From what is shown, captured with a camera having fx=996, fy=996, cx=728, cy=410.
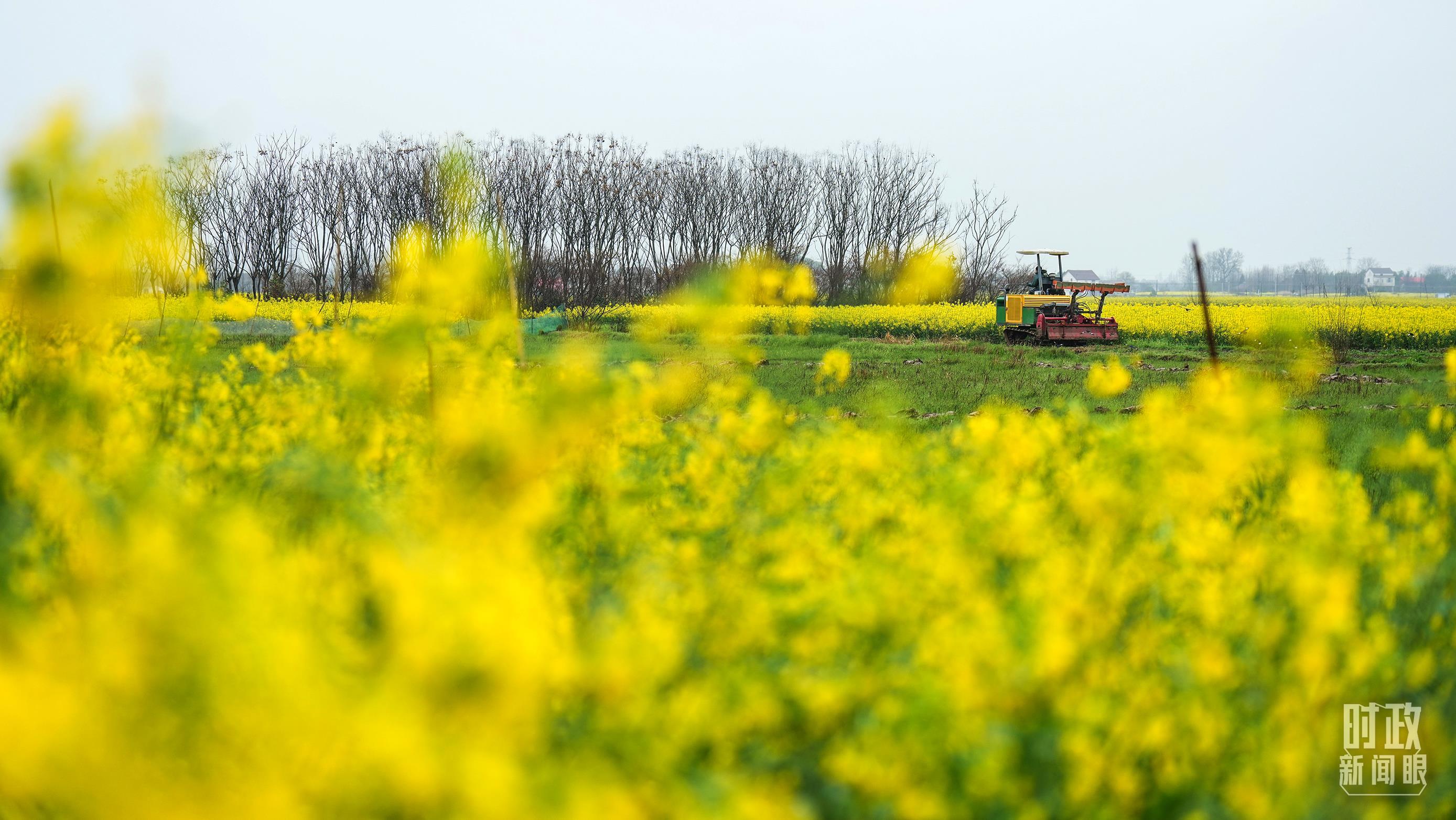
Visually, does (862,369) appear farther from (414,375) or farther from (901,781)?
(901,781)

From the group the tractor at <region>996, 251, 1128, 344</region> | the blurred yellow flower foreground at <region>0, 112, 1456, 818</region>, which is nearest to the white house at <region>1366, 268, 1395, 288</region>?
the tractor at <region>996, 251, 1128, 344</region>

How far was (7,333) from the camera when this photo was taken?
3.91m

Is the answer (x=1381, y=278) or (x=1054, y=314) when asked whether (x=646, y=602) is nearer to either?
(x=1054, y=314)

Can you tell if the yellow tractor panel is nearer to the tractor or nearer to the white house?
the tractor

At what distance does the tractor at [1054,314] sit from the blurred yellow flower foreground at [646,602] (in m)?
16.3

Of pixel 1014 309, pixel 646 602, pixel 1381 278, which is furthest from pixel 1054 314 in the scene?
pixel 1381 278

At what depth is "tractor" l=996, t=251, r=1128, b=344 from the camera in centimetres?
1939

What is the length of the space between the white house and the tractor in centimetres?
8975

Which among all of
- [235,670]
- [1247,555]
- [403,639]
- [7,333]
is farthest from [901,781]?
[7,333]

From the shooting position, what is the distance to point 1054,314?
1998cm

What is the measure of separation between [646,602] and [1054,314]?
63.5 ft

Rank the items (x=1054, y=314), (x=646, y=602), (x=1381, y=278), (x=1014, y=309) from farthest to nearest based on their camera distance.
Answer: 1. (x=1381, y=278)
2. (x=1014, y=309)
3. (x=1054, y=314)
4. (x=646, y=602)

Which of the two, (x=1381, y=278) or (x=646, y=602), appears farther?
(x=1381, y=278)

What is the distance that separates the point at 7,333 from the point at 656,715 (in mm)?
3560
